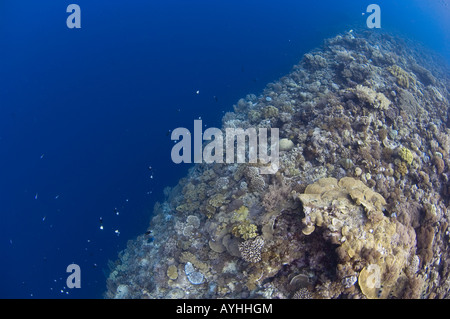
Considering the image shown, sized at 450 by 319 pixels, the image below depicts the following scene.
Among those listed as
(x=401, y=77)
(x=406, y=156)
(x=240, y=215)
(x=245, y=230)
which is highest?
(x=401, y=77)

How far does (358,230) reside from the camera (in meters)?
6.92

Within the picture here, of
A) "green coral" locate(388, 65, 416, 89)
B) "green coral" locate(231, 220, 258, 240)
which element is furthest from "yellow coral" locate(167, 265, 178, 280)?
"green coral" locate(388, 65, 416, 89)

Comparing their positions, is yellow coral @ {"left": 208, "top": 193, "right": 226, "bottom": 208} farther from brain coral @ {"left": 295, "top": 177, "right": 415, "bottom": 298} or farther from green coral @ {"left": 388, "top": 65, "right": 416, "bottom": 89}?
green coral @ {"left": 388, "top": 65, "right": 416, "bottom": 89}

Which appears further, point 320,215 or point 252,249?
point 252,249

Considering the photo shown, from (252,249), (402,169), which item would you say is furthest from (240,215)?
(402,169)

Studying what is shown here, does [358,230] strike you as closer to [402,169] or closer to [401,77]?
[402,169]

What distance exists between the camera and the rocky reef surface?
714 cm

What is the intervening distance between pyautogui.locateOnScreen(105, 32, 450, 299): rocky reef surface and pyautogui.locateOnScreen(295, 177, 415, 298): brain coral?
0.03 meters

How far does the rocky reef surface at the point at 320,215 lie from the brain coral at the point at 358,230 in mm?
30

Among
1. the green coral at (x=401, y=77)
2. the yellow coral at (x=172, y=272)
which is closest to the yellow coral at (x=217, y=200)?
the yellow coral at (x=172, y=272)

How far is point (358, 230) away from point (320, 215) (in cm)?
114

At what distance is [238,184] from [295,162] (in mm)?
2700

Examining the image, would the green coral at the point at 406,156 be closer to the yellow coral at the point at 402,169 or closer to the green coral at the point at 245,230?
the yellow coral at the point at 402,169
